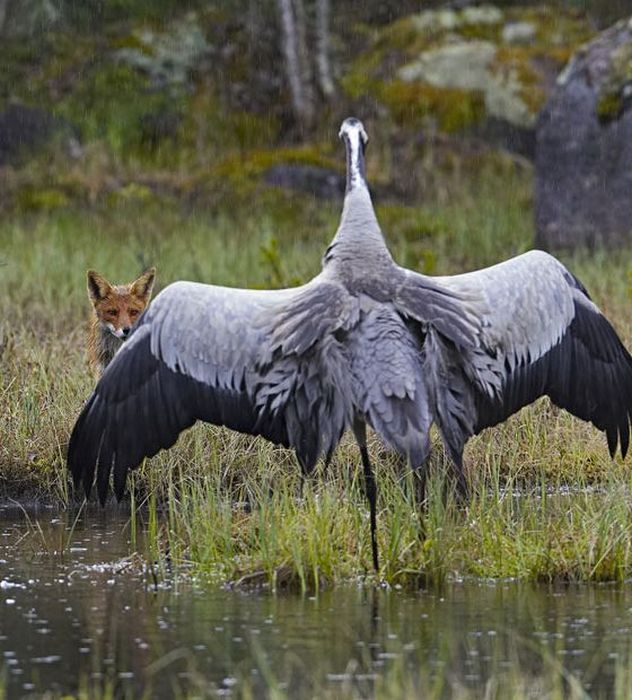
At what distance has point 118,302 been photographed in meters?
8.81

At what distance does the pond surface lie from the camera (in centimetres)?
484

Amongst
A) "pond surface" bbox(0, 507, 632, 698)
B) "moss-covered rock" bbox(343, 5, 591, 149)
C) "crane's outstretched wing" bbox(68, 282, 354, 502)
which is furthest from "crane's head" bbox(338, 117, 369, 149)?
"moss-covered rock" bbox(343, 5, 591, 149)

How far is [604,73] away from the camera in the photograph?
13781 millimetres

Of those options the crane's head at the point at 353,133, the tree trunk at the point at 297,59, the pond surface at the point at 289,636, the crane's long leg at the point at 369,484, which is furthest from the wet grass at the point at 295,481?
the tree trunk at the point at 297,59

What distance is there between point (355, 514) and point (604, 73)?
8.23 metres

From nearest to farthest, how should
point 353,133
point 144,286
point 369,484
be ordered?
point 369,484 < point 353,133 < point 144,286

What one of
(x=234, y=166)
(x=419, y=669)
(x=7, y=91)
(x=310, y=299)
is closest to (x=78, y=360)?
(x=310, y=299)

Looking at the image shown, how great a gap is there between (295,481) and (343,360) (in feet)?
4.57

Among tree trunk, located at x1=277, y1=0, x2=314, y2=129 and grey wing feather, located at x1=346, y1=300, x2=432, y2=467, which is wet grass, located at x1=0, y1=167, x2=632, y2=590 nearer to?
grey wing feather, located at x1=346, y1=300, x2=432, y2=467

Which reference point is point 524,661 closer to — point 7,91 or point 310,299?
point 310,299

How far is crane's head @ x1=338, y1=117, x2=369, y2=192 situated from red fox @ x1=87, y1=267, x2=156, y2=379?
5.94 feet

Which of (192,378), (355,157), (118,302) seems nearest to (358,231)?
(355,157)

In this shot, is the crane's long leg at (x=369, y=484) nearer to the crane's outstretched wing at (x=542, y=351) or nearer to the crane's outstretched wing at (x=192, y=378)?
the crane's outstretched wing at (x=192, y=378)

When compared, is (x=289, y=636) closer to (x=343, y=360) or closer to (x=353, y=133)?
(x=343, y=360)
